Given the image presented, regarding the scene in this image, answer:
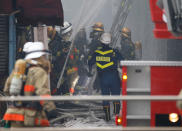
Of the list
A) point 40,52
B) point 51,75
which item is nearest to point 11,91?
point 40,52

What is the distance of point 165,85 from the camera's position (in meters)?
7.46

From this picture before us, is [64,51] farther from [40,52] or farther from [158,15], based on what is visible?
[40,52]

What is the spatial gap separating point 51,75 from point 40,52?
6.28 m

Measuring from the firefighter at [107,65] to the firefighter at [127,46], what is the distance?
3306mm

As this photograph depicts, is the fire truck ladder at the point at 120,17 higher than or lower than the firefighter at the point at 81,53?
higher

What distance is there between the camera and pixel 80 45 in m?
16.4

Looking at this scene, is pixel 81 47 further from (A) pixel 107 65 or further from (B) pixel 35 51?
(B) pixel 35 51

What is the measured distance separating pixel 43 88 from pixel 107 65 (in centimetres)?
510

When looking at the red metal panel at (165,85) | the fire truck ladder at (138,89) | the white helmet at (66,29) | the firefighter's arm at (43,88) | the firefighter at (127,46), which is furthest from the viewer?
the white helmet at (66,29)

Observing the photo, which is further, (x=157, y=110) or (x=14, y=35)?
(x=14, y=35)

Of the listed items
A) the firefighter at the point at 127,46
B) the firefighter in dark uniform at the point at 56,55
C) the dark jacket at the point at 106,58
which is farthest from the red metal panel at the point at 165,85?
the firefighter at the point at 127,46

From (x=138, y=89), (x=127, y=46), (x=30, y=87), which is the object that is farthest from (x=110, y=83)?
(x=30, y=87)

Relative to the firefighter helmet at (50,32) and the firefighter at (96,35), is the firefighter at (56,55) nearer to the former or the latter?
the firefighter helmet at (50,32)

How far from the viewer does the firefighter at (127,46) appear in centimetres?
1464
